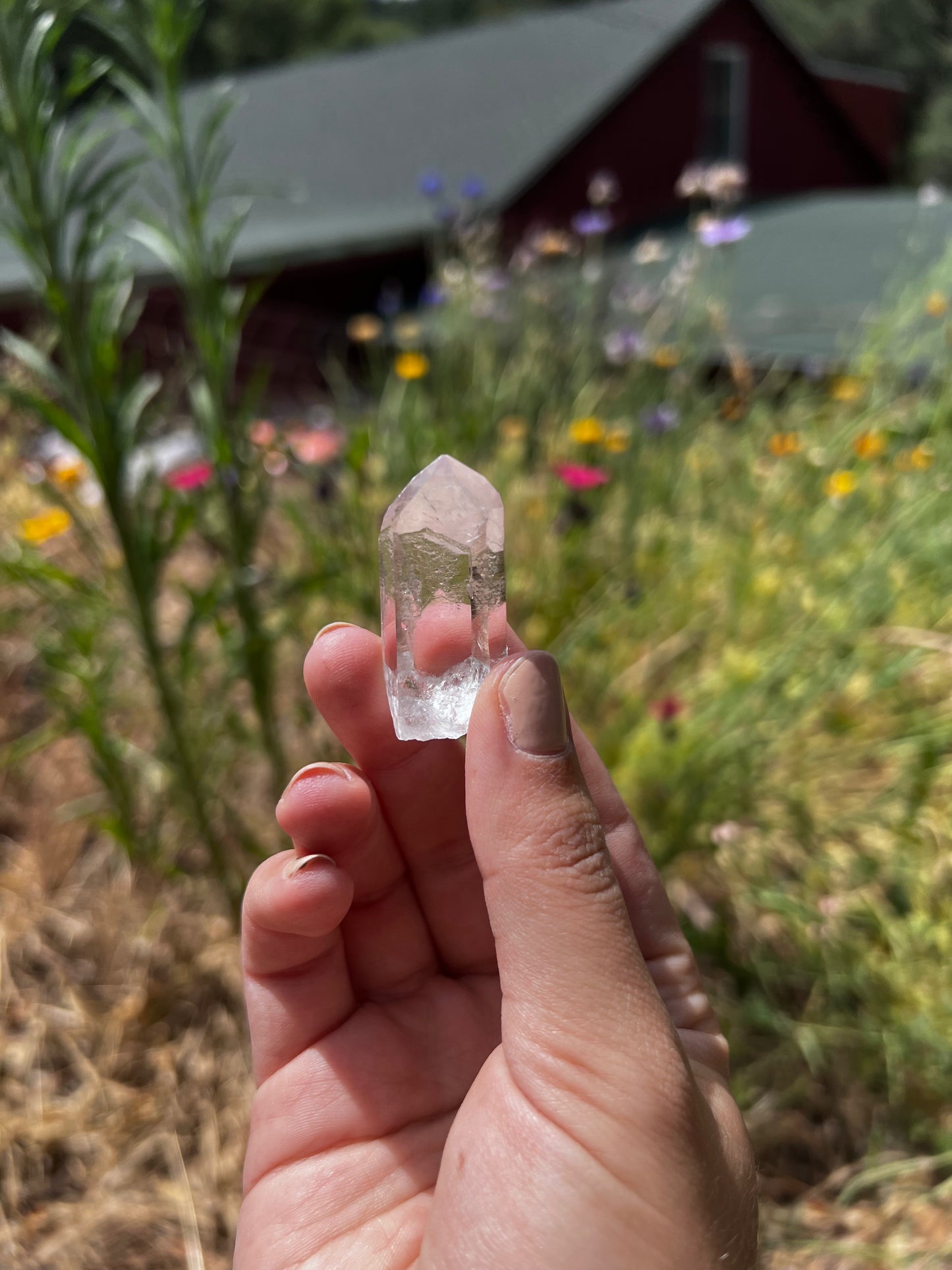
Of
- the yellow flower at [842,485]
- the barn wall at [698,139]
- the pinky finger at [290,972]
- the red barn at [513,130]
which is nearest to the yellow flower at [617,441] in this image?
the yellow flower at [842,485]

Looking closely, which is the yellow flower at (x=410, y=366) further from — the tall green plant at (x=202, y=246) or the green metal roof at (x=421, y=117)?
the green metal roof at (x=421, y=117)

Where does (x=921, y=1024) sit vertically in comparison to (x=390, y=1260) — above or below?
below

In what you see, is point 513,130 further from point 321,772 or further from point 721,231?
point 321,772

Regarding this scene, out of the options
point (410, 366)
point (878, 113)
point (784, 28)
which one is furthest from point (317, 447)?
point (878, 113)

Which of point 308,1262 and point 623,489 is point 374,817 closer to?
point 308,1262

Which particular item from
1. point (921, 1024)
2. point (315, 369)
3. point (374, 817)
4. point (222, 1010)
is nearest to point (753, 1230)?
point (374, 817)

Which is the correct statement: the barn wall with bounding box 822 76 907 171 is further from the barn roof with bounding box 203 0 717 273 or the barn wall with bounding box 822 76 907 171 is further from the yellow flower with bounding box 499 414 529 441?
the yellow flower with bounding box 499 414 529 441

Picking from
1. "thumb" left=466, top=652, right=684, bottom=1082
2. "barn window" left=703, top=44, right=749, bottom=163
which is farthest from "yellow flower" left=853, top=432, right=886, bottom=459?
"barn window" left=703, top=44, right=749, bottom=163
